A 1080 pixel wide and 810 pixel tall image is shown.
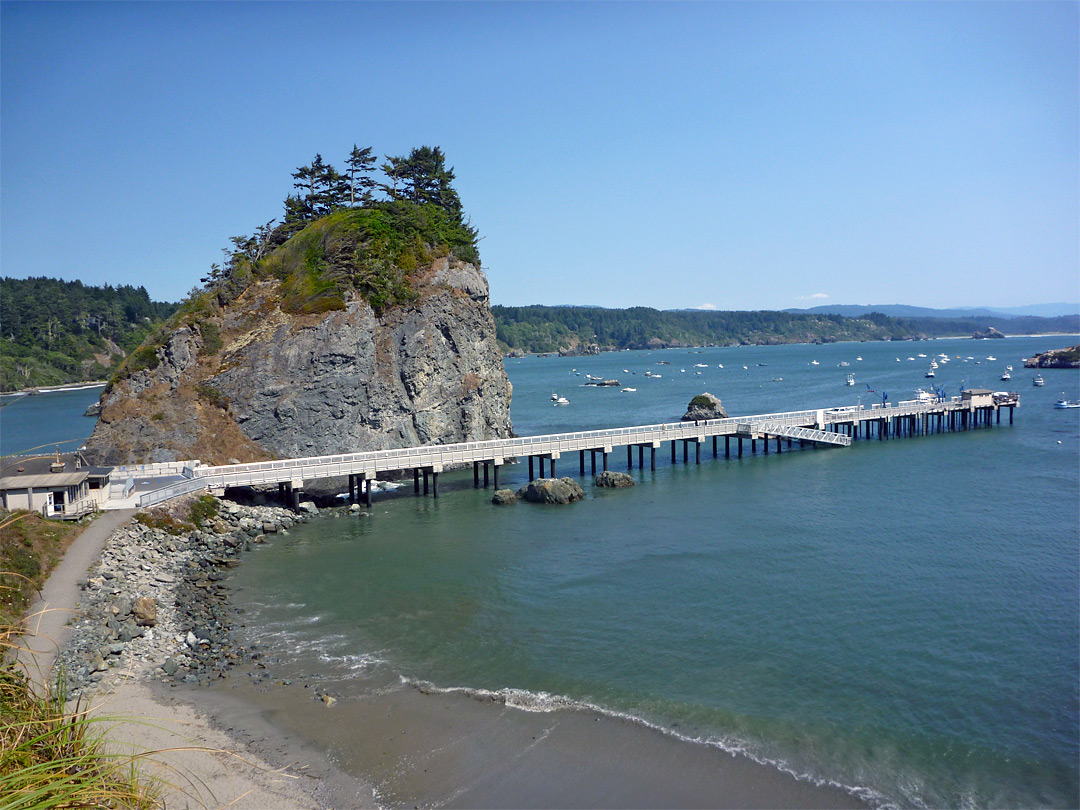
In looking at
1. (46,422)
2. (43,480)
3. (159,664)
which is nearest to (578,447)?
(43,480)

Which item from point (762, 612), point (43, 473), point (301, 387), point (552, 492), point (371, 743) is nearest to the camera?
point (371, 743)

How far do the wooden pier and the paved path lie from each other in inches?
120

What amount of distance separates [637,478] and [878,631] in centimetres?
2890

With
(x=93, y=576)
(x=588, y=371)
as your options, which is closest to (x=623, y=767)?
(x=93, y=576)

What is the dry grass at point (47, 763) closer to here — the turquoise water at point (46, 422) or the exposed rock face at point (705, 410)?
the turquoise water at point (46, 422)

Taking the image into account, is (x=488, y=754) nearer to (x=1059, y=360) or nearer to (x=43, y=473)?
(x=43, y=473)

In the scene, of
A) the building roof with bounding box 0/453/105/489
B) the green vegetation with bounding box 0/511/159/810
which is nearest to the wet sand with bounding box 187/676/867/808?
the green vegetation with bounding box 0/511/159/810

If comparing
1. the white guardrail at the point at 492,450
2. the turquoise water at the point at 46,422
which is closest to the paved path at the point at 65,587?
the white guardrail at the point at 492,450

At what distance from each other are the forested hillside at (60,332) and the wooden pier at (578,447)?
365ft

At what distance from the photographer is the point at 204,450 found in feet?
156

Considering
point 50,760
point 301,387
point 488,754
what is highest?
point 301,387

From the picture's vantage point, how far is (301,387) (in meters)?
51.4

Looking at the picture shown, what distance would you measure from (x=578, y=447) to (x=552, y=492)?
859 cm

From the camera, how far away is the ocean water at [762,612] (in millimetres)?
19656
